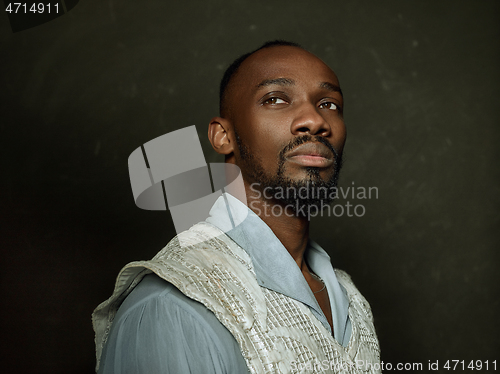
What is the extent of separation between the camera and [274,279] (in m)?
1.21

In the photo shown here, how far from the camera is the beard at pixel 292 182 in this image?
1315 millimetres

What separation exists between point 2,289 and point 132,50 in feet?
3.70

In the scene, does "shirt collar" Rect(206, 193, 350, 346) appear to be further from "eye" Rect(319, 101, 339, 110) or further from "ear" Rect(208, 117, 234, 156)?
"eye" Rect(319, 101, 339, 110)

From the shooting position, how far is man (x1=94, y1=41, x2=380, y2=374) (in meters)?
1.00

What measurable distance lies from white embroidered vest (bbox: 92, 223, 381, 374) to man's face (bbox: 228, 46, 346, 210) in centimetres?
24

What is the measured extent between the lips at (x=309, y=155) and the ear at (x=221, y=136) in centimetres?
23

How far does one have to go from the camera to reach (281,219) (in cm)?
140

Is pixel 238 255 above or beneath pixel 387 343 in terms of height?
above

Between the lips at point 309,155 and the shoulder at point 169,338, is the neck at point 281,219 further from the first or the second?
the shoulder at point 169,338

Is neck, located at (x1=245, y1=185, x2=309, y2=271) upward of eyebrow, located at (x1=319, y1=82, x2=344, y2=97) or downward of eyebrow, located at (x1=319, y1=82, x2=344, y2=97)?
downward

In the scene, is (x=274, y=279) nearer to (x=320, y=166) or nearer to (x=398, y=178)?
(x=320, y=166)

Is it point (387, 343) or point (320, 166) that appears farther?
point (387, 343)

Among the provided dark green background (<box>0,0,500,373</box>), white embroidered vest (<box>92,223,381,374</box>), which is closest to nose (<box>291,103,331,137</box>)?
white embroidered vest (<box>92,223,381,374</box>)

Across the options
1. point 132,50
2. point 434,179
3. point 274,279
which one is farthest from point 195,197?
point 434,179
